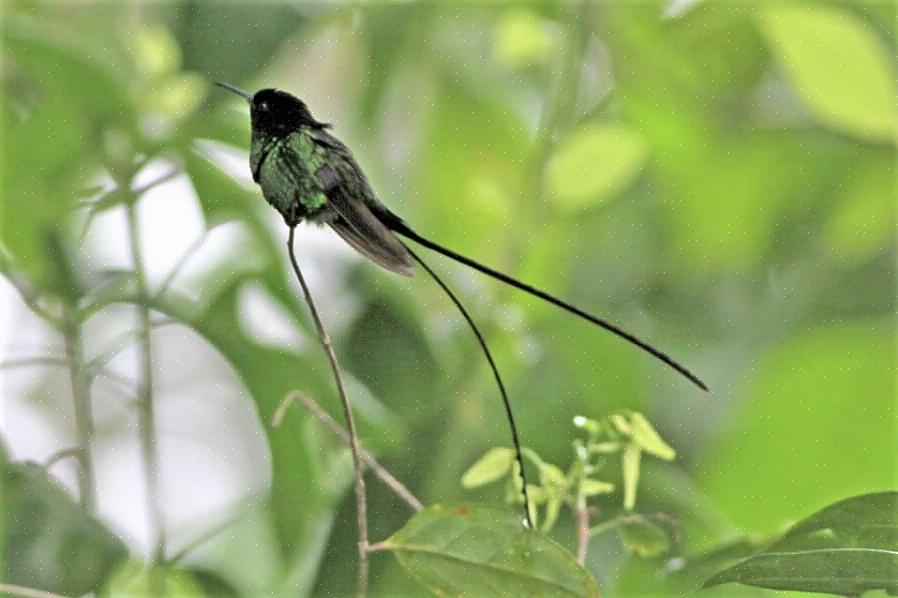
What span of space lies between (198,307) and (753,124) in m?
0.28

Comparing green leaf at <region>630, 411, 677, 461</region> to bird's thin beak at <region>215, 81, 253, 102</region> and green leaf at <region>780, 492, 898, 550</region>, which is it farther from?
bird's thin beak at <region>215, 81, 253, 102</region>

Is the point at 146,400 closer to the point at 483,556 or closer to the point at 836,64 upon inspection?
the point at 483,556

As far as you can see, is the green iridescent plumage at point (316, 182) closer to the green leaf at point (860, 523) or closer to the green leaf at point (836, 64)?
the green leaf at point (860, 523)

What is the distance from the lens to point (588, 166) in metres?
0.48

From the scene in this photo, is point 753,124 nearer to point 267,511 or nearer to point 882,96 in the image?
point 882,96

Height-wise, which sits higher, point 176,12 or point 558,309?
point 176,12

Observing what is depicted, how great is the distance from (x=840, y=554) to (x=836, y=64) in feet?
0.82

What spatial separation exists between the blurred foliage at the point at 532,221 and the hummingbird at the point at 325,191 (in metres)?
0.05

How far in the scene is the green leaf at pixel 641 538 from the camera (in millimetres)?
343

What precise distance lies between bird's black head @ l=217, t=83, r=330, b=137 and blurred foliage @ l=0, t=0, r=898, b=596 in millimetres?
41

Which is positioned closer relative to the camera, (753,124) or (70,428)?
(70,428)

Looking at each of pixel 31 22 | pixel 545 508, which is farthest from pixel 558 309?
pixel 31 22

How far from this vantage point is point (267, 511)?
41 centimetres

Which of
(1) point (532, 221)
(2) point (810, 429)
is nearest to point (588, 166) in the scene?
(1) point (532, 221)
